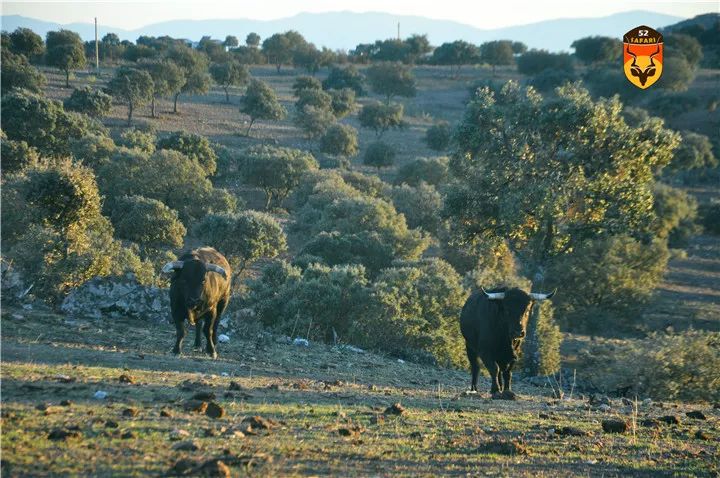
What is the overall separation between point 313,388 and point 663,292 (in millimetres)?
42463

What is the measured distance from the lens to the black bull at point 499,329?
1509 centimetres

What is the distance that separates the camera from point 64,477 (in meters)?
7.22

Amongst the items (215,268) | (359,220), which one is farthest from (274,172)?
(215,268)

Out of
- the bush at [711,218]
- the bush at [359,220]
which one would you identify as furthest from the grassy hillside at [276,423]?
the bush at [711,218]

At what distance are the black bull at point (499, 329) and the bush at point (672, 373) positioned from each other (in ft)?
28.0

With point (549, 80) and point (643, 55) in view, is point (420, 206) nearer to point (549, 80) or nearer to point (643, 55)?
point (643, 55)

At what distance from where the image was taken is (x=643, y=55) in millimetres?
26562

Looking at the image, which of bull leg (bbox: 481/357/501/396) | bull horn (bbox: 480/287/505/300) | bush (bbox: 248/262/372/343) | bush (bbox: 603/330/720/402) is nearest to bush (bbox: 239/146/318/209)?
bush (bbox: 248/262/372/343)

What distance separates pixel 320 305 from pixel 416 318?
337 cm

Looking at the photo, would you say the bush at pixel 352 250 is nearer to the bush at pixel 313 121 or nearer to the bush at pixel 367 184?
the bush at pixel 367 184

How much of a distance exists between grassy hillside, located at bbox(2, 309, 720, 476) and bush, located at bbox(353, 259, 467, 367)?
8.53m

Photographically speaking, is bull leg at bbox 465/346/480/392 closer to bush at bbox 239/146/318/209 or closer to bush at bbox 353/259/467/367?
bush at bbox 353/259/467/367

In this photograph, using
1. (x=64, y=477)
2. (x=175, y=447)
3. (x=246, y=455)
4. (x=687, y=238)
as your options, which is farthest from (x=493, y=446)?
(x=687, y=238)

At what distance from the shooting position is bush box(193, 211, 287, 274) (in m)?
39.2
